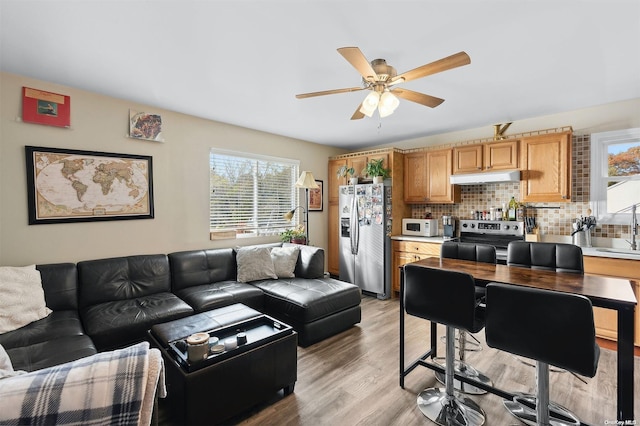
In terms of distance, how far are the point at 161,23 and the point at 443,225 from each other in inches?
157

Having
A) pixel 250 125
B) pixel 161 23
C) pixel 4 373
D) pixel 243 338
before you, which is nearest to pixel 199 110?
pixel 250 125

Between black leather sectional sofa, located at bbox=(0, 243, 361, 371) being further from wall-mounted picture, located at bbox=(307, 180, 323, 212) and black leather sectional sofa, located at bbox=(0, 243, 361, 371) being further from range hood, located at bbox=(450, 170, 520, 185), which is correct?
range hood, located at bbox=(450, 170, 520, 185)

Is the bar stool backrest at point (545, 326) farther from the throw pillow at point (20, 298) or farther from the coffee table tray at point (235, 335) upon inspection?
the throw pillow at point (20, 298)

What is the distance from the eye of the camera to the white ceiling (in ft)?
5.47

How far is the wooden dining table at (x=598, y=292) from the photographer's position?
4.66ft

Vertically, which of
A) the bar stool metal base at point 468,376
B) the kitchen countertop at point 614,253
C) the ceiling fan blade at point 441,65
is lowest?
the bar stool metal base at point 468,376

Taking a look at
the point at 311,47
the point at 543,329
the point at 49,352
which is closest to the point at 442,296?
the point at 543,329

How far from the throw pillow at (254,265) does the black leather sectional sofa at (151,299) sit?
88 millimetres

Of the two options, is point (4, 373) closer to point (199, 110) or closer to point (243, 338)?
point (243, 338)

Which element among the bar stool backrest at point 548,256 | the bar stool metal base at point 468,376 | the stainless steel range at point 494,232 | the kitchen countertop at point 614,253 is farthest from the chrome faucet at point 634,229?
the bar stool metal base at point 468,376

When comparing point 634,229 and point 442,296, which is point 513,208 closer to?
point 634,229

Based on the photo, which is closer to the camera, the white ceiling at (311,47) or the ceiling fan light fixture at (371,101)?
the white ceiling at (311,47)

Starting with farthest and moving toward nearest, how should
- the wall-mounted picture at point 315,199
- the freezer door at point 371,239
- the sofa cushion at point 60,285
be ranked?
the wall-mounted picture at point 315,199 → the freezer door at point 371,239 → the sofa cushion at point 60,285

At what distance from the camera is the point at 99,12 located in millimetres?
1696
